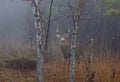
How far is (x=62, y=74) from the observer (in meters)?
11.4

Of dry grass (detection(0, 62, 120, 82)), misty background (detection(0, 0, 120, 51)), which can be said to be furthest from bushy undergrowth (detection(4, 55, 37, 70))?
misty background (detection(0, 0, 120, 51))

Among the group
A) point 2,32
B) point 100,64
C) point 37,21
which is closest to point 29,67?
point 100,64

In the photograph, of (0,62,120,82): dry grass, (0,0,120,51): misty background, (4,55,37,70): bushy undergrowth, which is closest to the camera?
(0,62,120,82): dry grass

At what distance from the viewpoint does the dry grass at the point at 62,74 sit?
1093cm

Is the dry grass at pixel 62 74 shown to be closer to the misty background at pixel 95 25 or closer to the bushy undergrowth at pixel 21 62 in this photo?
the bushy undergrowth at pixel 21 62

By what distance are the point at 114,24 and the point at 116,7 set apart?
103 inches

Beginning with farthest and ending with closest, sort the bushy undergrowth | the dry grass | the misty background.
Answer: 1. the misty background
2. the bushy undergrowth
3. the dry grass

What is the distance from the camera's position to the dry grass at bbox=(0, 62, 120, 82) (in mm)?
10930

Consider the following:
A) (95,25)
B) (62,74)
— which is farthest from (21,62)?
(95,25)

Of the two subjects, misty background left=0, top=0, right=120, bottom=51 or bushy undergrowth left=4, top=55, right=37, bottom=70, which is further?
misty background left=0, top=0, right=120, bottom=51

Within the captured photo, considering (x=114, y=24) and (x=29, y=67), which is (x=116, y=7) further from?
(x=29, y=67)

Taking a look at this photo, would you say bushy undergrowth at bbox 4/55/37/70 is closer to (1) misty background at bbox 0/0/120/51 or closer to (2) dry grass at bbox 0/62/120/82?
(2) dry grass at bbox 0/62/120/82

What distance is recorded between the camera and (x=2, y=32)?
23266mm

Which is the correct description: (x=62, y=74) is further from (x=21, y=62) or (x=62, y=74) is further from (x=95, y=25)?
(x=95, y=25)
